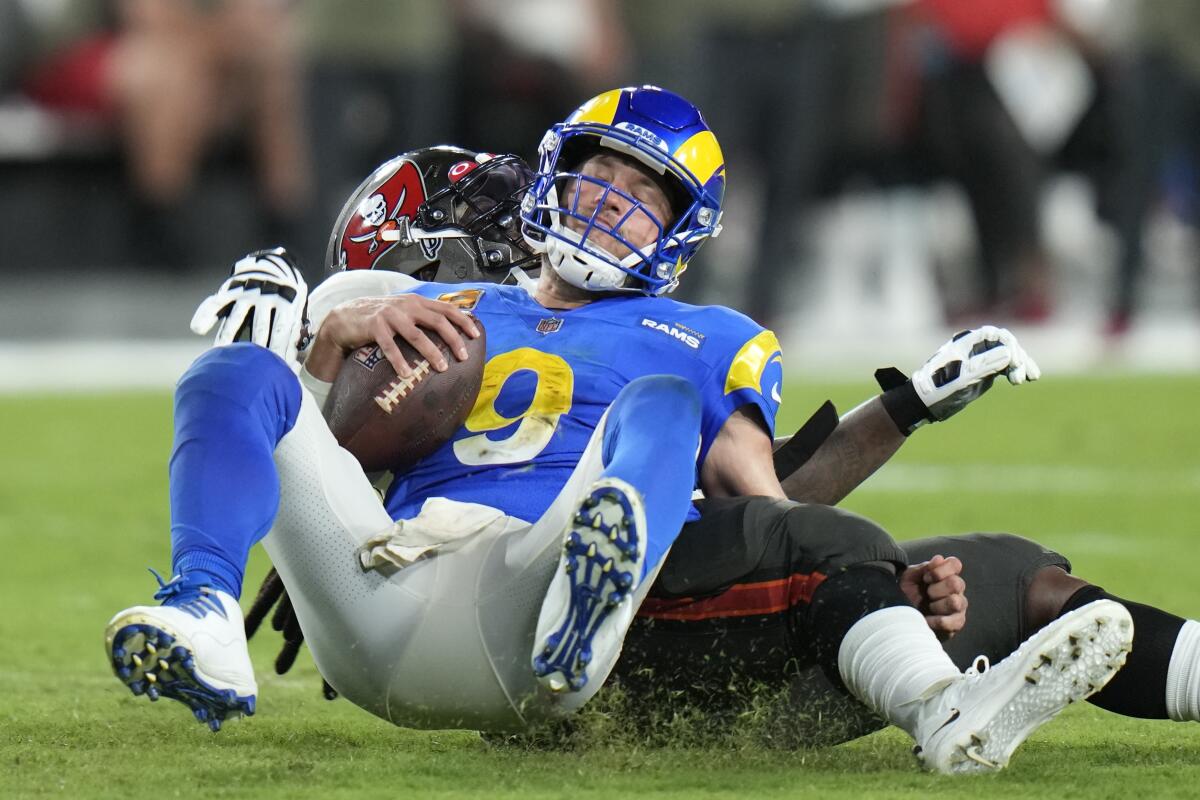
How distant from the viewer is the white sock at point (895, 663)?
8.89 ft

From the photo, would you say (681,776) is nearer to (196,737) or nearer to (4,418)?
(196,737)

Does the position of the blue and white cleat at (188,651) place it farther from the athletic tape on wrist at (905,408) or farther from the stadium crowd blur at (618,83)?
the stadium crowd blur at (618,83)

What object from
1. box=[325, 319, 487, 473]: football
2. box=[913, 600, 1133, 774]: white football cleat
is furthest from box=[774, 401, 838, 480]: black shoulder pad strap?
box=[913, 600, 1133, 774]: white football cleat

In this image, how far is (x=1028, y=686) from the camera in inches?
105

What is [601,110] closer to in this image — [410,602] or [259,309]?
[259,309]

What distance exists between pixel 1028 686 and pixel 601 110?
1.27 meters

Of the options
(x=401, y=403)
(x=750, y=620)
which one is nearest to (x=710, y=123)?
(x=401, y=403)

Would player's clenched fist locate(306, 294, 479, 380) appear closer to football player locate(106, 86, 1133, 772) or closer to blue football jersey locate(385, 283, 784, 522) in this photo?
football player locate(106, 86, 1133, 772)

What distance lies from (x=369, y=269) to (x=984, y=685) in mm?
1406

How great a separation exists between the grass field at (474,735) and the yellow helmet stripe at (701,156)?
94cm

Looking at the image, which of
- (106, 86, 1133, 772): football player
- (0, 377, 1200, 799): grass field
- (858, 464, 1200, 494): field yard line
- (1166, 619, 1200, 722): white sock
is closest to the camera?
(106, 86, 1133, 772): football player

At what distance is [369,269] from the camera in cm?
361

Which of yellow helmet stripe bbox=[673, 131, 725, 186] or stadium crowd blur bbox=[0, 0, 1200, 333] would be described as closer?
yellow helmet stripe bbox=[673, 131, 725, 186]

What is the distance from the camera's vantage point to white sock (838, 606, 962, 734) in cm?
271
